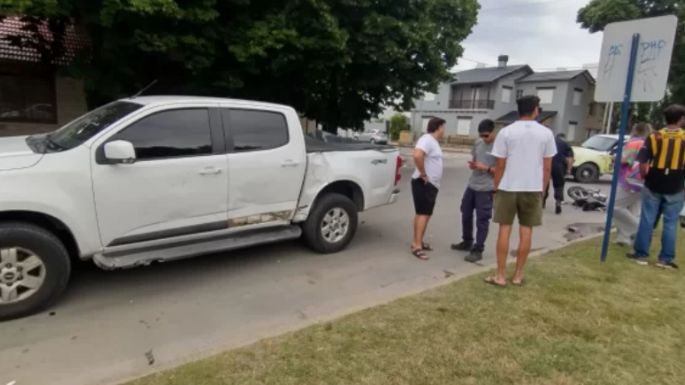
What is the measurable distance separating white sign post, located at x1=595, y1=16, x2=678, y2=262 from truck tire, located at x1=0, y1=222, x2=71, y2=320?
575cm

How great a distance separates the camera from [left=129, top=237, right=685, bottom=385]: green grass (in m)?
2.85

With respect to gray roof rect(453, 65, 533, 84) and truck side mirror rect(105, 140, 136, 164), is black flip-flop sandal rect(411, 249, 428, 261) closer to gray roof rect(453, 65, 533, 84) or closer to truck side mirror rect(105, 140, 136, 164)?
truck side mirror rect(105, 140, 136, 164)

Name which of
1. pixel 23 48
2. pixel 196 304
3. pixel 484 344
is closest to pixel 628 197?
pixel 484 344

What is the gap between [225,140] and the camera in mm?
4492

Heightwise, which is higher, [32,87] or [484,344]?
[32,87]

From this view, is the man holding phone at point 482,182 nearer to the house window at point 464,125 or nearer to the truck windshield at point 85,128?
the truck windshield at point 85,128

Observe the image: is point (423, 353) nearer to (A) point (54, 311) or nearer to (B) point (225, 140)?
(B) point (225, 140)

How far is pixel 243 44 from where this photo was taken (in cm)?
862

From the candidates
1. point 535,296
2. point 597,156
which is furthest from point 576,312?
point 597,156

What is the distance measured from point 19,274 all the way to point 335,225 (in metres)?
3.23

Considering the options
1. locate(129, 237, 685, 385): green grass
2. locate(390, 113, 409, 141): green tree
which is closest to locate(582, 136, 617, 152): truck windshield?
locate(129, 237, 685, 385): green grass

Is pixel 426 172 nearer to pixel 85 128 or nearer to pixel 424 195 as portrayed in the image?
pixel 424 195

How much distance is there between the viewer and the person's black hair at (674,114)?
5.00m

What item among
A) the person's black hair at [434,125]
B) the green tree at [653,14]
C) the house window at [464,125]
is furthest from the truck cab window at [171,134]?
the house window at [464,125]
